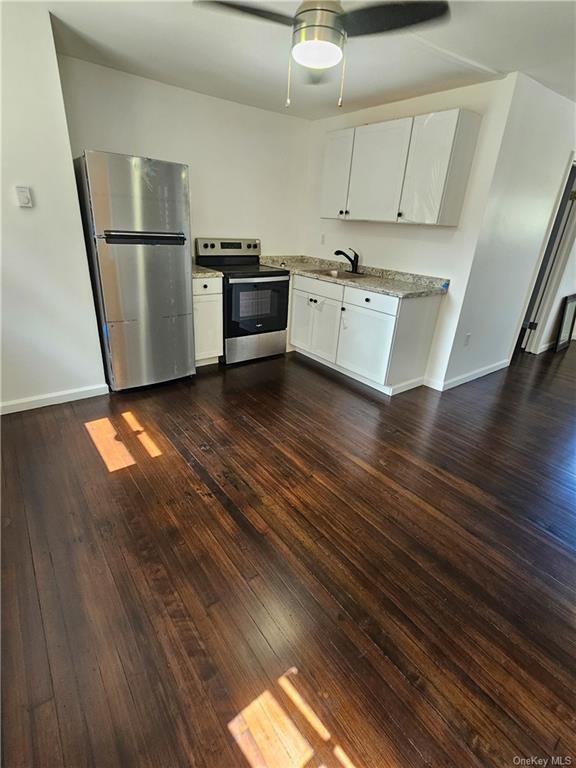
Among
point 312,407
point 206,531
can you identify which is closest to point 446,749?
point 206,531

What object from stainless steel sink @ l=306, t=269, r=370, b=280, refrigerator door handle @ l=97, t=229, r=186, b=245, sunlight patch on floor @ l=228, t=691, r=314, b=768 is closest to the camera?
sunlight patch on floor @ l=228, t=691, r=314, b=768

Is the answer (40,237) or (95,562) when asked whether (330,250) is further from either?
(95,562)

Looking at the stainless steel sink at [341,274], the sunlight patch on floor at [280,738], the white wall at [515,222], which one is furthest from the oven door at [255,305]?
the sunlight patch on floor at [280,738]

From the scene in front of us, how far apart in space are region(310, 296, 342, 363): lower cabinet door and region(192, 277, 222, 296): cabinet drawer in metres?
0.99

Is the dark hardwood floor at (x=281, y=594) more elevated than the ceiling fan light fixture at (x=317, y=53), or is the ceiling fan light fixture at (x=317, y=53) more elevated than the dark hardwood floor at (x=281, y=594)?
the ceiling fan light fixture at (x=317, y=53)

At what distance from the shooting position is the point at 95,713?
118 cm

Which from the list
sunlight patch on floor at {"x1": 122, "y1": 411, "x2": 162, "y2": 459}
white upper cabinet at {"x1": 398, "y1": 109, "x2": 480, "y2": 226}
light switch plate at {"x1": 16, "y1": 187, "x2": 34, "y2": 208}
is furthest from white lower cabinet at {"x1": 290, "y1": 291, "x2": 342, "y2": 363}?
light switch plate at {"x1": 16, "y1": 187, "x2": 34, "y2": 208}

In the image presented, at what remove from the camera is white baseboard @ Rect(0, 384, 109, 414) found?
109 inches

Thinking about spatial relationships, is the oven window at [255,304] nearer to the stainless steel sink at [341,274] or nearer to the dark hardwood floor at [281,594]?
the stainless steel sink at [341,274]

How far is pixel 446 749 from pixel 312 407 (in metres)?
2.25

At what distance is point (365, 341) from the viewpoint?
3471 mm

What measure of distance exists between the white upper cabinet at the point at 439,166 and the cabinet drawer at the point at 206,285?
1.75 m

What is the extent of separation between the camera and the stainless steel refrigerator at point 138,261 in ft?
8.79

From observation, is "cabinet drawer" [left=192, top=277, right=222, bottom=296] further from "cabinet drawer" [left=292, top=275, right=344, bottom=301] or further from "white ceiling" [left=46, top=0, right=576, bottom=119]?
"white ceiling" [left=46, top=0, right=576, bottom=119]
